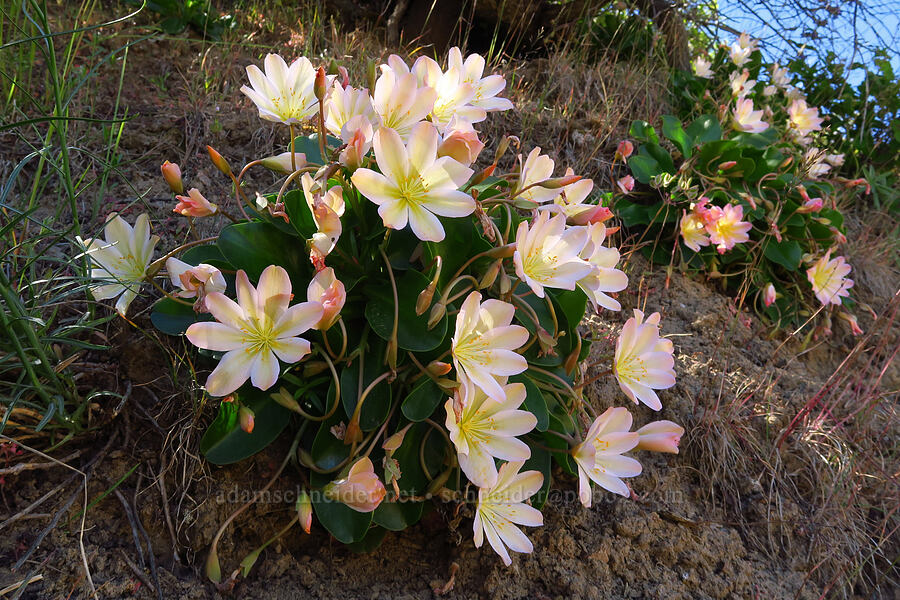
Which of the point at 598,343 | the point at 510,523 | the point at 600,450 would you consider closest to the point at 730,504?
the point at 598,343

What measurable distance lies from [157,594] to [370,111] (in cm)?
129

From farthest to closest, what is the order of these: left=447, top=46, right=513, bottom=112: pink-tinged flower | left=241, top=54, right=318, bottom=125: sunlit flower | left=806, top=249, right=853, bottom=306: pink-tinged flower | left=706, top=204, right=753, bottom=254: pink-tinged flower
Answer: left=806, top=249, right=853, bottom=306: pink-tinged flower → left=706, top=204, right=753, bottom=254: pink-tinged flower → left=447, top=46, right=513, bottom=112: pink-tinged flower → left=241, top=54, right=318, bottom=125: sunlit flower

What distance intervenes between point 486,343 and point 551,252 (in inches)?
12.3

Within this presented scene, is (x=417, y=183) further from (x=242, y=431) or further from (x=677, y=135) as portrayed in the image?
(x=677, y=135)

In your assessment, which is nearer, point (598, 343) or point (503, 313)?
point (503, 313)

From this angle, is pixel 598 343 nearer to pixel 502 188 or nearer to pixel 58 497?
pixel 502 188

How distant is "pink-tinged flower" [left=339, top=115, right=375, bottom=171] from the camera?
1.43 metres

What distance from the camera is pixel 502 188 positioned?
79.2 inches

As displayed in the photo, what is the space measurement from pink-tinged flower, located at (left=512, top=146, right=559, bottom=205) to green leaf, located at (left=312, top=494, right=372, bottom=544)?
908 mm

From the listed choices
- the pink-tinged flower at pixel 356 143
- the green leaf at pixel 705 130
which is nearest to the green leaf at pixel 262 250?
the pink-tinged flower at pixel 356 143

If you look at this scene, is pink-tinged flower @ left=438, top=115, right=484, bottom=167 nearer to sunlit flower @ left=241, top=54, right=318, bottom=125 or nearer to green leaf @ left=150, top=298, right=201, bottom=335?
sunlit flower @ left=241, top=54, right=318, bottom=125

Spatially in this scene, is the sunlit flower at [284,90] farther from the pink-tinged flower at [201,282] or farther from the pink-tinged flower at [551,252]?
the pink-tinged flower at [551,252]

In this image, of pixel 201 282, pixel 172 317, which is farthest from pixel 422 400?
pixel 172 317

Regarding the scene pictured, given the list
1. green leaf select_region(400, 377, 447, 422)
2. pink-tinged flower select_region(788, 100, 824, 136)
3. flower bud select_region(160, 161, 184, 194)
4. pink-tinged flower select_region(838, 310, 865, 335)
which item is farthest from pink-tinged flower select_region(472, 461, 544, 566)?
pink-tinged flower select_region(788, 100, 824, 136)
